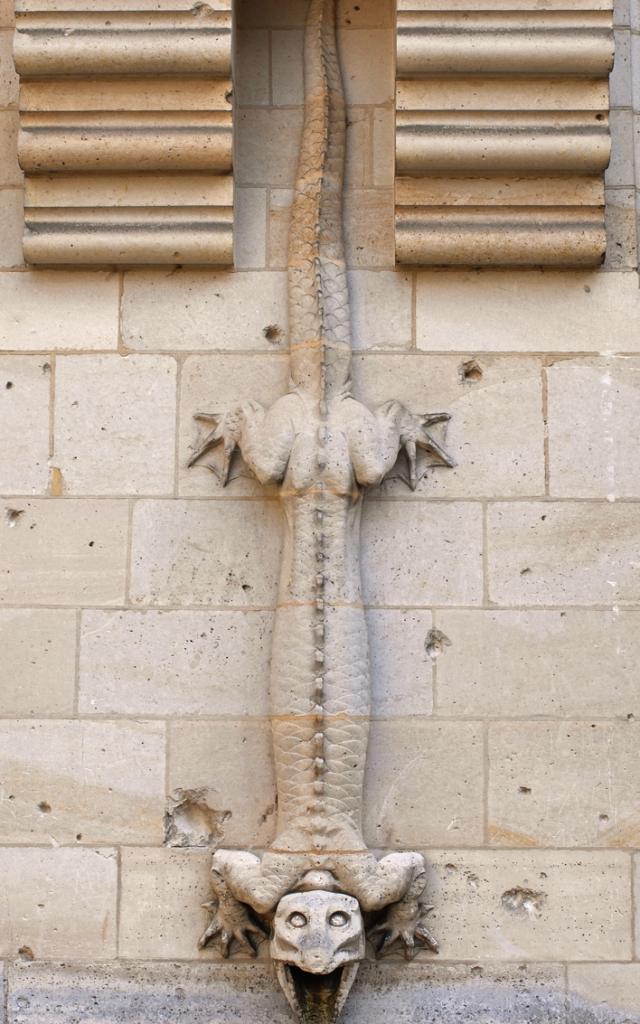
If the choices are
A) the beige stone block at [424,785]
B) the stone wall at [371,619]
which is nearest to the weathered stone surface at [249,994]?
the stone wall at [371,619]

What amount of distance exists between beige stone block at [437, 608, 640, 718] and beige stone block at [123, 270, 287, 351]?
1.00 meters

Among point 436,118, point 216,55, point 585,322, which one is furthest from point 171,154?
point 585,322

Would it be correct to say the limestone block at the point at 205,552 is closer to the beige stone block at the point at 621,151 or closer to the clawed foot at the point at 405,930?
the clawed foot at the point at 405,930

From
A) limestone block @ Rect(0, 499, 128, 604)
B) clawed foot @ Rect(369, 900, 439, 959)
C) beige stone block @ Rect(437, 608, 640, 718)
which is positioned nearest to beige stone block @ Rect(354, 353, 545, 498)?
beige stone block @ Rect(437, 608, 640, 718)

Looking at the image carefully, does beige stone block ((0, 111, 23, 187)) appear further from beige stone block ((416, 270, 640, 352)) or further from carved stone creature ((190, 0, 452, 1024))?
beige stone block ((416, 270, 640, 352))

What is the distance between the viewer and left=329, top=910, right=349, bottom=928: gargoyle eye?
15.6 ft

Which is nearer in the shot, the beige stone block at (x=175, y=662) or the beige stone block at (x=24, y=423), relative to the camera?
the beige stone block at (x=175, y=662)

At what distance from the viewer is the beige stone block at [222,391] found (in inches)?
202

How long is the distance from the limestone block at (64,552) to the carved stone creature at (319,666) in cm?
36

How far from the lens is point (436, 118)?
5.12 m

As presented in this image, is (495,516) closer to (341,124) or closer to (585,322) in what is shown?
(585,322)

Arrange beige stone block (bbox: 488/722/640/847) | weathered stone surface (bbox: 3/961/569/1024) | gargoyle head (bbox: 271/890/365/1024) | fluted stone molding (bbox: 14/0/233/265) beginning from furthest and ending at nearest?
fluted stone molding (bbox: 14/0/233/265) < beige stone block (bbox: 488/722/640/847) < weathered stone surface (bbox: 3/961/569/1024) < gargoyle head (bbox: 271/890/365/1024)

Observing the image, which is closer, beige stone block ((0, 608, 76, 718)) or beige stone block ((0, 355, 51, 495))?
beige stone block ((0, 608, 76, 718))

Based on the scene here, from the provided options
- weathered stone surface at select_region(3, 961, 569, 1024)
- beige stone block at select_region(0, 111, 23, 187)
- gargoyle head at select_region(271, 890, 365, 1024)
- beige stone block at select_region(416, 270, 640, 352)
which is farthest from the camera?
beige stone block at select_region(0, 111, 23, 187)
